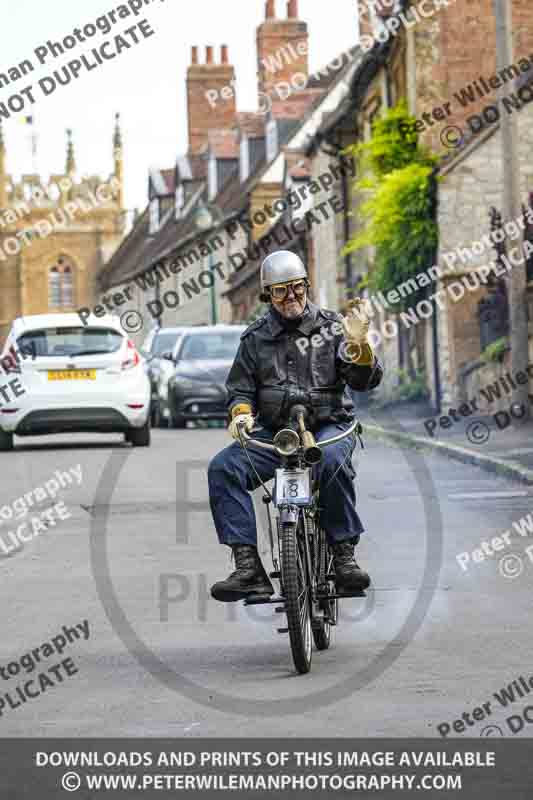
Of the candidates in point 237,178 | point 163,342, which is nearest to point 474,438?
point 163,342

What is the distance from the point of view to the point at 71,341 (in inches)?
925

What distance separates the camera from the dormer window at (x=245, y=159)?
A: 6625cm

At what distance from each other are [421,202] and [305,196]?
18.9 meters

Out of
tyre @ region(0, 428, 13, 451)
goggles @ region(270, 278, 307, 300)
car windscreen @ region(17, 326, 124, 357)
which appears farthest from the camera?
tyre @ region(0, 428, 13, 451)

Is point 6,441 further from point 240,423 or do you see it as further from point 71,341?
point 240,423

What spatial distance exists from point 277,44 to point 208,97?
759 inches

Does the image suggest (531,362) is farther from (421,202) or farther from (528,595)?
(528,595)

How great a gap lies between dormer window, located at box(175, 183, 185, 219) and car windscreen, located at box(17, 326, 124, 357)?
5987 cm

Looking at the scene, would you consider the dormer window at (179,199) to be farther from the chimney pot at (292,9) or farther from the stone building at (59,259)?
the stone building at (59,259)

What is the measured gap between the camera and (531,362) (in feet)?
79.2

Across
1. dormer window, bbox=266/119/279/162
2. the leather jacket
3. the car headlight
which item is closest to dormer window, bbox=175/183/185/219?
dormer window, bbox=266/119/279/162

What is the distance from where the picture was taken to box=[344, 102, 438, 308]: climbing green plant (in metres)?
30.6

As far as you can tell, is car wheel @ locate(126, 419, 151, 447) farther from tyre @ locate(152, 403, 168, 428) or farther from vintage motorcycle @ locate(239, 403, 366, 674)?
vintage motorcycle @ locate(239, 403, 366, 674)

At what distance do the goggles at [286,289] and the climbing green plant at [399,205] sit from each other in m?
22.5
